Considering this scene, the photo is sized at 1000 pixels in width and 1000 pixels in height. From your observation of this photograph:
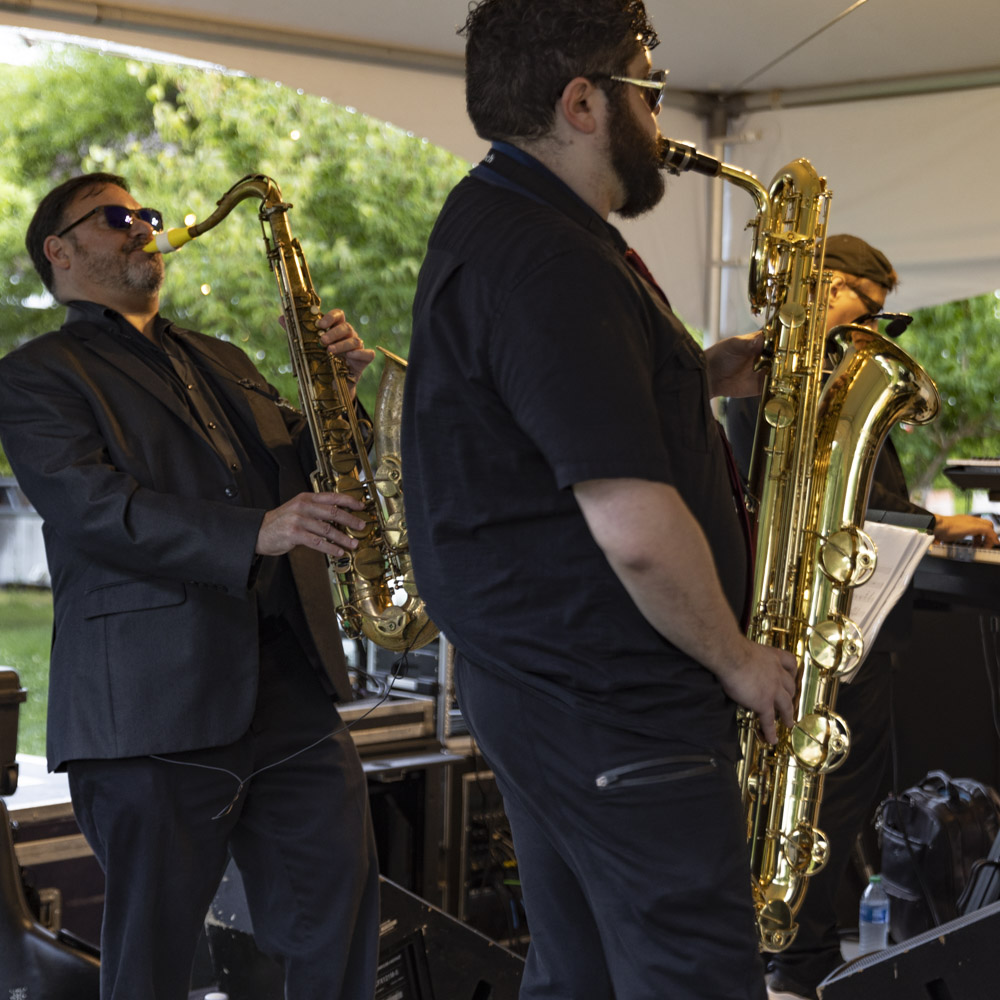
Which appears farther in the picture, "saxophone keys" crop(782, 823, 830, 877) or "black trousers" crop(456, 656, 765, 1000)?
"saxophone keys" crop(782, 823, 830, 877)

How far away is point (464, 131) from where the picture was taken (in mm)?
3990

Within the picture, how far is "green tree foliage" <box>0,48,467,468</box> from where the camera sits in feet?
19.0

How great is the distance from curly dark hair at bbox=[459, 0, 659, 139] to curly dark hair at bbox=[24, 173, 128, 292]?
132cm

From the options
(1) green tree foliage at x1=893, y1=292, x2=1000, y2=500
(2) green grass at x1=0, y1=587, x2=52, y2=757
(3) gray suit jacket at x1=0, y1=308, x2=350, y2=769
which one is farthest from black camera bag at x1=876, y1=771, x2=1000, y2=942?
(1) green tree foliage at x1=893, y1=292, x2=1000, y2=500

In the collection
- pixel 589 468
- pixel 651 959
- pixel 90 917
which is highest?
pixel 589 468

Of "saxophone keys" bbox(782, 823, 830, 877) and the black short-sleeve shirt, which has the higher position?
the black short-sleeve shirt

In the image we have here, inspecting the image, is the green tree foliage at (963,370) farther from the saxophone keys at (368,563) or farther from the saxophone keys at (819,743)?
the saxophone keys at (819,743)

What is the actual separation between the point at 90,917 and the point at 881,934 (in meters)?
2.43

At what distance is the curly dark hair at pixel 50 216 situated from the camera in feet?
8.44

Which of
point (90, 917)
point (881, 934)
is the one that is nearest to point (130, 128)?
point (90, 917)

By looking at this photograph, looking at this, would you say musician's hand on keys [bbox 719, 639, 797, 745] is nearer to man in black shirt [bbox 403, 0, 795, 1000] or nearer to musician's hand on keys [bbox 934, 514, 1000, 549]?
man in black shirt [bbox 403, 0, 795, 1000]

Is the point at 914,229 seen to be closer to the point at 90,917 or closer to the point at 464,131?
the point at 464,131

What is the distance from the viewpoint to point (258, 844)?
7.97ft

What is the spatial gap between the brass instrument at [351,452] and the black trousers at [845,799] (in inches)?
51.8
